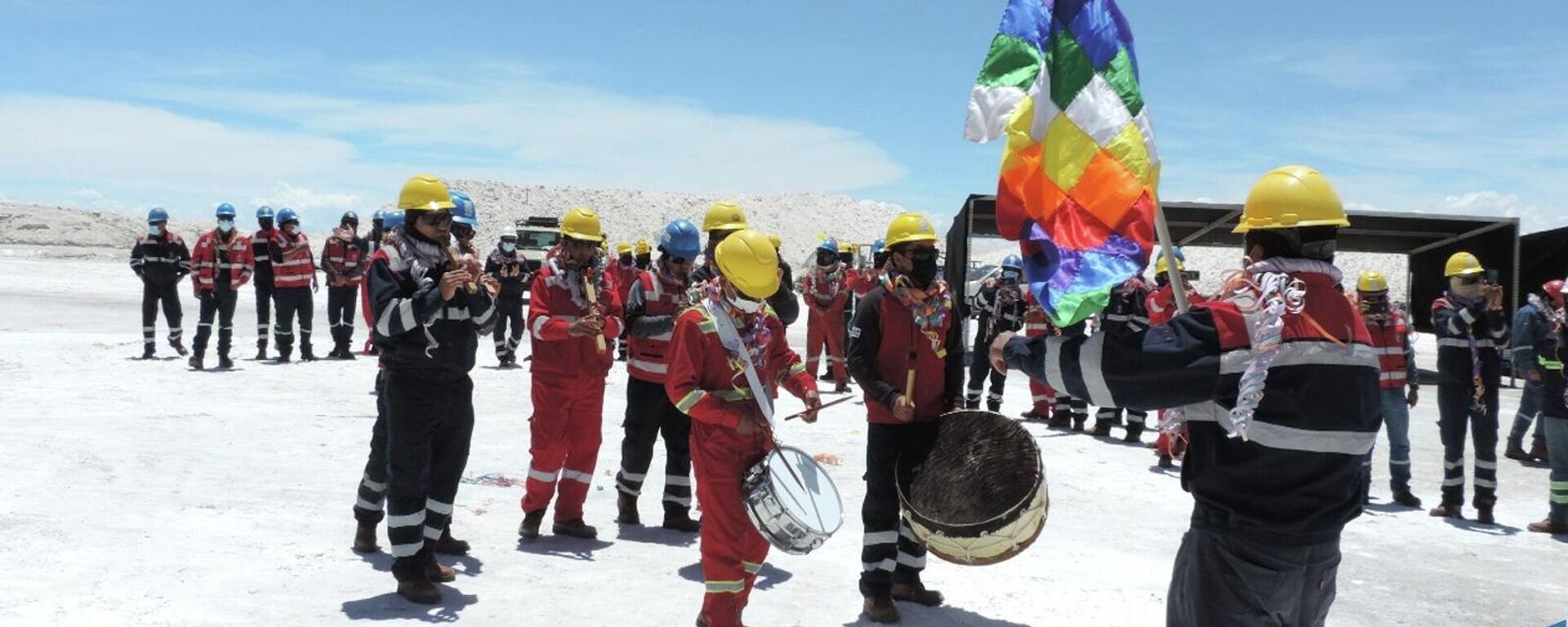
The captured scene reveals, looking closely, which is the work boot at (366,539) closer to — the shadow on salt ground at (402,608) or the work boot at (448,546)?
the work boot at (448,546)

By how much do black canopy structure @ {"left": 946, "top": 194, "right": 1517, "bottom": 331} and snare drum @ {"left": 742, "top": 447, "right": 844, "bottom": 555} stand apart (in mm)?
13845

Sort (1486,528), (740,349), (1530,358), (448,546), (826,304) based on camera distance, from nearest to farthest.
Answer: (740,349)
(448,546)
(1486,528)
(1530,358)
(826,304)

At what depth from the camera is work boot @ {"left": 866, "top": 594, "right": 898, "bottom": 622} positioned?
5.63m

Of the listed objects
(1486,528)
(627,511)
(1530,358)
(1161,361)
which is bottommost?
(1486,528)

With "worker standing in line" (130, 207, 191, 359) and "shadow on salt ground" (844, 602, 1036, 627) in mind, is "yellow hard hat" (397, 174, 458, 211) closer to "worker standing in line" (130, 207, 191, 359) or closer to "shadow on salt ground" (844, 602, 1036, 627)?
"shadow on salt ground" (844, 602, 1036, 627)

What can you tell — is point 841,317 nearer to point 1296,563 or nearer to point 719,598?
point 719,598

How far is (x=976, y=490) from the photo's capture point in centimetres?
541

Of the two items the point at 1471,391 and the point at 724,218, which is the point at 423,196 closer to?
the point at 724,218

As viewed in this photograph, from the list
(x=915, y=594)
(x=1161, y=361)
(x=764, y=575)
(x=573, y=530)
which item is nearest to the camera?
(x=1161, y=361)

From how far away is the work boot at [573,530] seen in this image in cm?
706

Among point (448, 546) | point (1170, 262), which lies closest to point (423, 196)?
point (448, 546)

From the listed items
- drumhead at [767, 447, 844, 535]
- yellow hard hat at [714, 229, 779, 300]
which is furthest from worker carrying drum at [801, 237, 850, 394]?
Result: yellow hard hat at [714, 229, 779, 300]

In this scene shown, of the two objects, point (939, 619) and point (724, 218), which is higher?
point (724, 218)

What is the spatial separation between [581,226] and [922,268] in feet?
7.85
